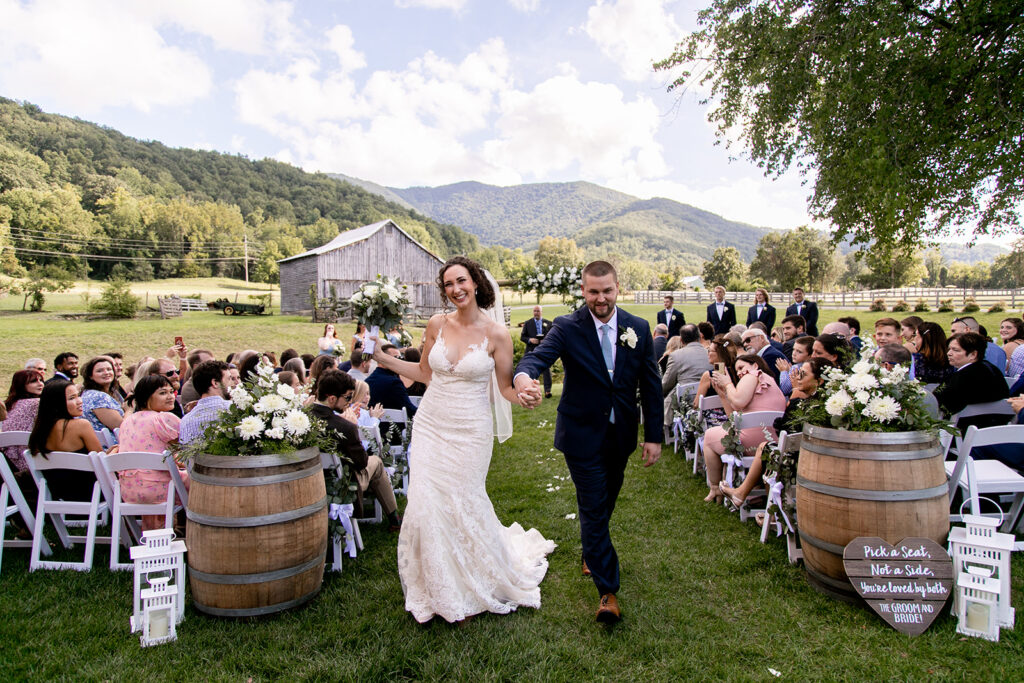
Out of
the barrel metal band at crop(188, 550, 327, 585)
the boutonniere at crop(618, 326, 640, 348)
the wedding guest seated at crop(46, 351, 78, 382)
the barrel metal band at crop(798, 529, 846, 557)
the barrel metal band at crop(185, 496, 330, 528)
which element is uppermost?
the boutonniere at crop(618, 326, 640, 348)

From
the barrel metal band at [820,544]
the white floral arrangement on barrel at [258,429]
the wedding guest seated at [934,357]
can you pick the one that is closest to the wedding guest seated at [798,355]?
the wedding guest seated at [934,357]

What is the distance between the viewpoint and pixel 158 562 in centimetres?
343

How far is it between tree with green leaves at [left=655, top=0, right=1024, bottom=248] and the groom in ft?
29.3

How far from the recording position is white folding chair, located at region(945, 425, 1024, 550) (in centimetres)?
405

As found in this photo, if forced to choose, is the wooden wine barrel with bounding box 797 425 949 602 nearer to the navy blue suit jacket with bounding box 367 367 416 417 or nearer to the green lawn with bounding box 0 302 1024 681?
the green lawn with bounding box 0 302 1024 681

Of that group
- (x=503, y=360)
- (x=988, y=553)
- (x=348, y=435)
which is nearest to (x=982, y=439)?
(x=988, y=553)

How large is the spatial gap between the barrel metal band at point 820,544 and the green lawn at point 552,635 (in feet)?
1.23

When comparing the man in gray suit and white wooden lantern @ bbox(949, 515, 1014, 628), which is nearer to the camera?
white wooden lantern @ bbox(949, 515, 1014, 628)

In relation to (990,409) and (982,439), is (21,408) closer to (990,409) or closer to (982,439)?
(982,439)

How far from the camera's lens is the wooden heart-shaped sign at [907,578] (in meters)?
3.36

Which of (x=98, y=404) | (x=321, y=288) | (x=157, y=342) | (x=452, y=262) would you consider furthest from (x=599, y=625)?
(x=321, y=288)

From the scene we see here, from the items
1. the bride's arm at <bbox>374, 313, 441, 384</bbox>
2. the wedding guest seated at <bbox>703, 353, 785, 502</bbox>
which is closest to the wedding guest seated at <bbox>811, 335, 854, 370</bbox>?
the wedding guest seated at <bbox>703, 353, 785, 502</bbox>

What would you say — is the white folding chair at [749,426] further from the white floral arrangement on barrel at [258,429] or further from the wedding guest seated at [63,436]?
the wedding guest seated at [63,436]

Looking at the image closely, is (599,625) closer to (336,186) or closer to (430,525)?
(430,525)
